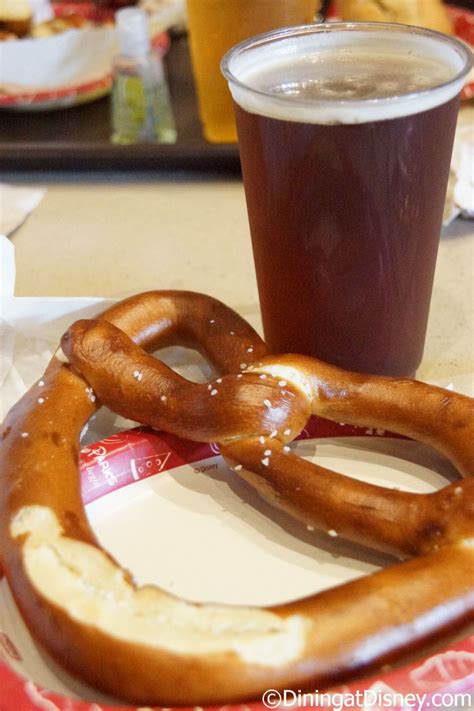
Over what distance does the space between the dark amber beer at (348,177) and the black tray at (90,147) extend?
1.57 feet

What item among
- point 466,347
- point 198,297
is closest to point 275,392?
point 198,297

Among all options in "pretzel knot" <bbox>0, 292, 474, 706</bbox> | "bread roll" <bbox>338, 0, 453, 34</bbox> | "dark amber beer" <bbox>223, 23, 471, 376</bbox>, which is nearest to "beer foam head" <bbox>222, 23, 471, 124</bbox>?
"dark amber beer" <bbox>223, 23, 471, 376</bbox>

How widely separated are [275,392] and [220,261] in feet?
1.37

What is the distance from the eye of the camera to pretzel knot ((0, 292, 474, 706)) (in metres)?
0.38

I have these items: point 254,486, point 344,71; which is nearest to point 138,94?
point 344,71

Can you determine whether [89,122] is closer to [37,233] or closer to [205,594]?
[37,233]

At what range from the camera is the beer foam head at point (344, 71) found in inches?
19.9

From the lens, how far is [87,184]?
111 centimetres

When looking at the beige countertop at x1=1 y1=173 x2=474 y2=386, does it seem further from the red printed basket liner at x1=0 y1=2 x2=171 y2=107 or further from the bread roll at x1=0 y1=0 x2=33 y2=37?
the bread roll at x1=0 y1=0 x2=33 y2=37

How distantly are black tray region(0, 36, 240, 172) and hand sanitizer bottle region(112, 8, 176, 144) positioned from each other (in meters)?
0.03

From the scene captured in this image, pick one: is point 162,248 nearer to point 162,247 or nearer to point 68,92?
point 162,247

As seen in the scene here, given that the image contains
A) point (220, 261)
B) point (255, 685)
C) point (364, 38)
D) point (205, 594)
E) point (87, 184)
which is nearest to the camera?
point (255, 685)

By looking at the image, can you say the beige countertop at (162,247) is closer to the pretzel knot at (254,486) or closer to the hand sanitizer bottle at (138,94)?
the hand sanitizer bottle at (138,94)

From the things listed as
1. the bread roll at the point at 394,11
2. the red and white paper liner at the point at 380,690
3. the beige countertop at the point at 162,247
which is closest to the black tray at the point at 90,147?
the beige countertop at the point at 162,247
